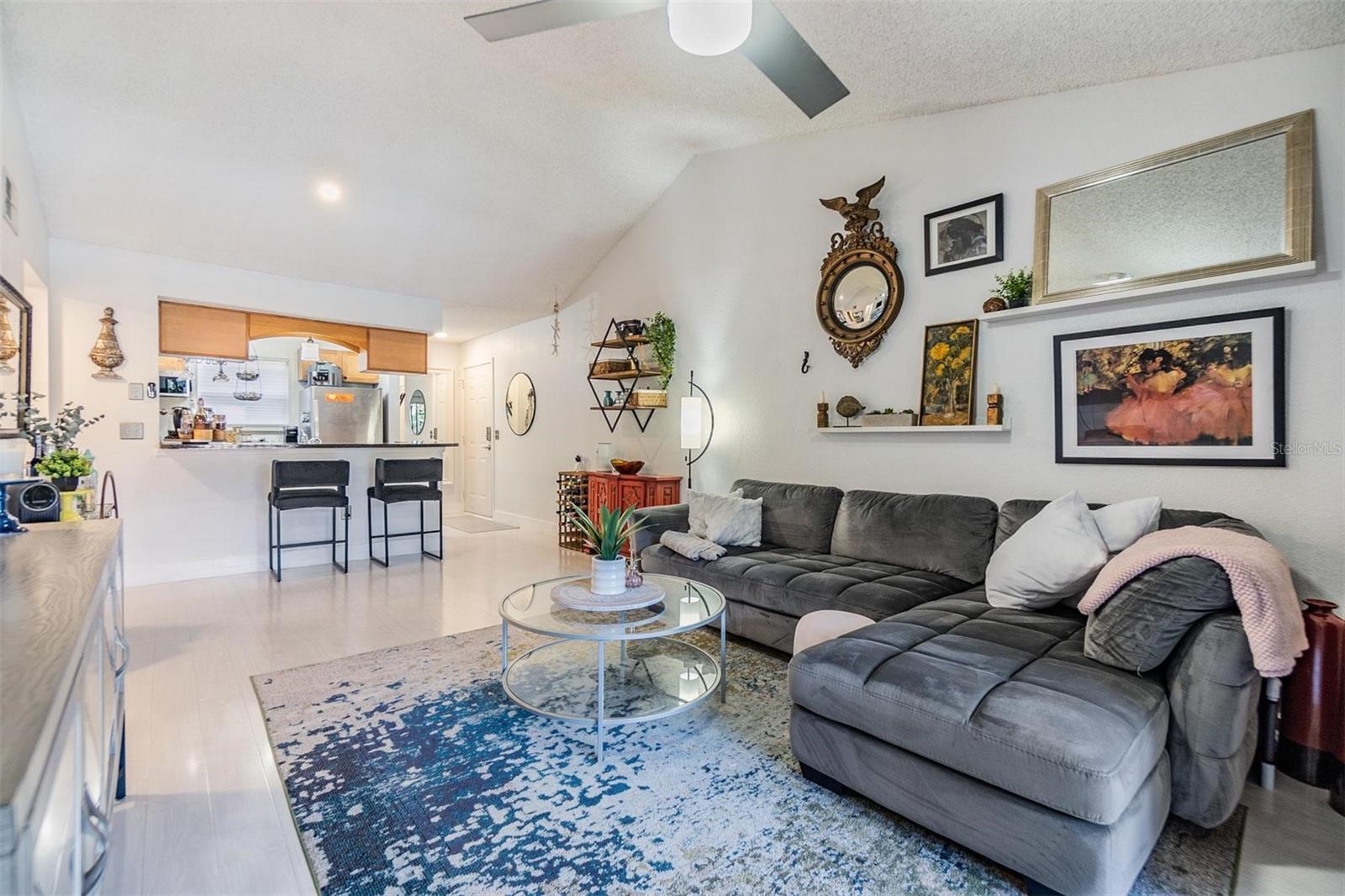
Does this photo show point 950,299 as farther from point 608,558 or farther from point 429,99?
point 429,99

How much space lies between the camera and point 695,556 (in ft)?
11.4

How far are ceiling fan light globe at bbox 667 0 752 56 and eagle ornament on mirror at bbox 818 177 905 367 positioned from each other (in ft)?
6.62

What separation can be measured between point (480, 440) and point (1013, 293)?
A: 7033mm

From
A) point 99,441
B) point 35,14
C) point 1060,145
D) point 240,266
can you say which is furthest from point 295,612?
point 1060,145

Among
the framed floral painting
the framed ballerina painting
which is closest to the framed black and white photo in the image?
the framed floral painting

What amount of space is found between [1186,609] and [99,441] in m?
6.15

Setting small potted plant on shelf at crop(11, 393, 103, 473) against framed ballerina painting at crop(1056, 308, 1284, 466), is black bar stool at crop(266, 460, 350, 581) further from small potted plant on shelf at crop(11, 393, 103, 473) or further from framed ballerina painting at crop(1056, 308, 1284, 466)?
framed ballerina painting at crop(1056, 308, 1284, 466)

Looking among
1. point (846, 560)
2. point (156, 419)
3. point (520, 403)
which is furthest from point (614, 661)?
point (520, 403)

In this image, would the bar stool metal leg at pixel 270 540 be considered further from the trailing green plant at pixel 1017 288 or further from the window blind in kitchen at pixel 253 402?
the trailing green plant at pixel 1017 288

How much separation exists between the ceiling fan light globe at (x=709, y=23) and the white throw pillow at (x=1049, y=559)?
6.76 ft

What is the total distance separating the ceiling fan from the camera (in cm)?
181

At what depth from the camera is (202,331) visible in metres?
4.99

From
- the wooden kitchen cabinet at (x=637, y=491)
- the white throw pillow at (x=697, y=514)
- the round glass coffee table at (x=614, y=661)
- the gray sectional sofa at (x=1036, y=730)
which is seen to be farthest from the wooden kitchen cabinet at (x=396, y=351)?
the gray sectional sofa at (x=1036, y=730)

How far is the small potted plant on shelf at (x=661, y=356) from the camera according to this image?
5.12 metres
